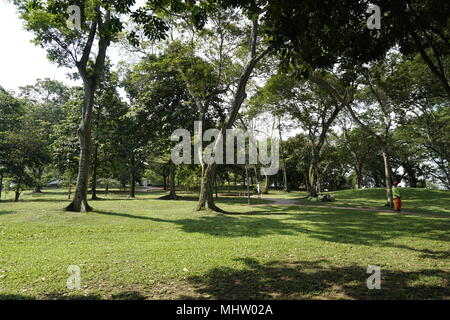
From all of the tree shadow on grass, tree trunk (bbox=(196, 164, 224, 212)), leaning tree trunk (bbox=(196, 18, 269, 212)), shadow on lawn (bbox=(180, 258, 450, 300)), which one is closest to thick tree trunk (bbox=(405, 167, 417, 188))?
leaning tree trunk (bbox=(196, 18, 269, 212))

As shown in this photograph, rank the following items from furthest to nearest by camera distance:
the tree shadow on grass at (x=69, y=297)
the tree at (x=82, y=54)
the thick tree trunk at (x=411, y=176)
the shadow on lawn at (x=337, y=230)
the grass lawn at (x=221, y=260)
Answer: the thick tree trunk at (x=411, y=176) < the tree at (x=82, y=54) < the shadow on lawn at (x=337, y=230) < the grass lawn at (x=221, y=260) < the tree shadow on grass at (x=69, y=297)

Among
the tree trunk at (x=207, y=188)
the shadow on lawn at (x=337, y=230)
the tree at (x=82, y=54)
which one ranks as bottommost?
the shadow on lawn at (x=337, y=230)

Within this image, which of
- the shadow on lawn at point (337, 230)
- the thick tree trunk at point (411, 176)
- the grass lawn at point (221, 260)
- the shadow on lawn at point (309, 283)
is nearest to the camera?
the shadow on lawn at point (309, 283)

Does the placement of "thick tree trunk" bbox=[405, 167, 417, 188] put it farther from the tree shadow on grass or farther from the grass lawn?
the tree shadow on grass

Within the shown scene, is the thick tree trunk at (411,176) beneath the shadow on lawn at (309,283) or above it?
above

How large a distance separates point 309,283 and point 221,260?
2204 millimetres

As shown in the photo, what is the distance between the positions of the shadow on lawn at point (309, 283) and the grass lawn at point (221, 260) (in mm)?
18

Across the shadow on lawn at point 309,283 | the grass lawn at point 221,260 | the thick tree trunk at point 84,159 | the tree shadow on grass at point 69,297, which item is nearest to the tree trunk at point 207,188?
the grass lawn at point 221,260

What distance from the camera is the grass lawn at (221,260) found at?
4465 mm

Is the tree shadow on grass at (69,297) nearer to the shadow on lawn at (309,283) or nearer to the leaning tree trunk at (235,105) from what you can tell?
the shadow on lawn at (309,283)

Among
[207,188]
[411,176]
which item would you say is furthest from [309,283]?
[411,176]

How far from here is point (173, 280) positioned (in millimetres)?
4953

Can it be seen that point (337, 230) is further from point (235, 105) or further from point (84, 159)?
point (84, 159)

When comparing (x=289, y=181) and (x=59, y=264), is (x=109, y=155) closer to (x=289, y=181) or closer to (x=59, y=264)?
(x=59, y=264)
